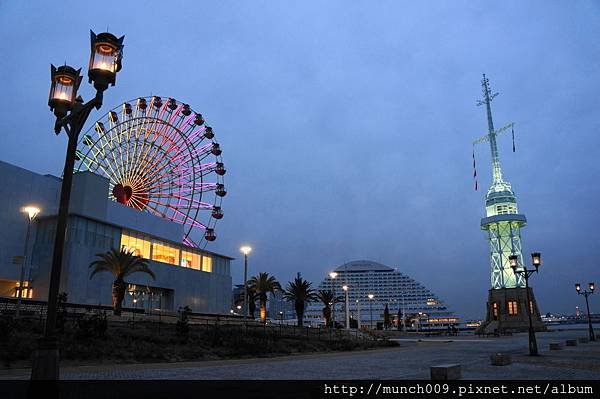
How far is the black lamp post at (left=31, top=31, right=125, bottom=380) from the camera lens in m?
7.84

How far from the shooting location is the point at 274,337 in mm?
35531

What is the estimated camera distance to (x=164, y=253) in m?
64.5

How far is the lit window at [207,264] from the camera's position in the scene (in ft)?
237

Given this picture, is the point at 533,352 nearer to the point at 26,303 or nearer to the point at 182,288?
the point at 26,303

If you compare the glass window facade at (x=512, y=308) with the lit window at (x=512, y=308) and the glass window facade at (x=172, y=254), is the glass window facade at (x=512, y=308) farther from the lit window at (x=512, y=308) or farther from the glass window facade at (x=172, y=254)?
the glass window facade at (x=172, y=254)

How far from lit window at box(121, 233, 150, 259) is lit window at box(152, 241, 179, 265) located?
4.28 feet

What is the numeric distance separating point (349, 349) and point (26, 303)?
2627 cm

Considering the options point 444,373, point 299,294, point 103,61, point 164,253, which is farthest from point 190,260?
point 103,61

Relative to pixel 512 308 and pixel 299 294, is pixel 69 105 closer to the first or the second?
pixel 299 294

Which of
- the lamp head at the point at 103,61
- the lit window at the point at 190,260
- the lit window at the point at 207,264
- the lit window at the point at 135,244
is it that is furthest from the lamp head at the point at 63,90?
the lit window at the point at 207,264

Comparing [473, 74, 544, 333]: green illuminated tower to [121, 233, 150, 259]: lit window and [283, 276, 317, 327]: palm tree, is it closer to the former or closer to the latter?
[283, 276, 317, 327]: palm tree

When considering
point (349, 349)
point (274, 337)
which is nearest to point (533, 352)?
→ point (349, 349)

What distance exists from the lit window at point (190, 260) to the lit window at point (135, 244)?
23.2 feet
